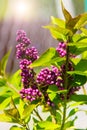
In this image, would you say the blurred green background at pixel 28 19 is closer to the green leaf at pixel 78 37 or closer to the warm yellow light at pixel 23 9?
the warm yellow light at pixel 23 9

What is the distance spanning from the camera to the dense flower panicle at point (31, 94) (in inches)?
33.3

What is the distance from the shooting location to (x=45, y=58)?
0.80 meters

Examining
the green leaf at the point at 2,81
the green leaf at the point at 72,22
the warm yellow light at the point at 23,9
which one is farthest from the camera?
the warm yellow light at the point at 23,9

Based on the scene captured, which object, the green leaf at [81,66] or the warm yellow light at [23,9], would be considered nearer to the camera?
the green leaf at [81,66]

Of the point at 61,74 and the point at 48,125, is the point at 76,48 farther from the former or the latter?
the point at 48,125

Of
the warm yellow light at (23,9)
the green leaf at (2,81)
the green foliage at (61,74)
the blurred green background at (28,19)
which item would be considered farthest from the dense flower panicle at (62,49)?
the warm yellow light at (23,9)

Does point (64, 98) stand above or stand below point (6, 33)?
below

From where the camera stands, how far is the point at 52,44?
3.18 m

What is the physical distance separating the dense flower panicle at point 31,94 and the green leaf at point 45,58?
0.09 meters

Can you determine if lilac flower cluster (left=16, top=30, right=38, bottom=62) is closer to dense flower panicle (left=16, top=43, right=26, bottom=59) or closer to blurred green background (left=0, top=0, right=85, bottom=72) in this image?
dense flower panicle (left=16, top=43, right=26, bottom=59)

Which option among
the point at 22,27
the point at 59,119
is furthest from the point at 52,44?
the point at 59,119

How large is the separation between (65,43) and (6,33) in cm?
248

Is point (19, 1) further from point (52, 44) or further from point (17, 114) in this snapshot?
point (17, 114)

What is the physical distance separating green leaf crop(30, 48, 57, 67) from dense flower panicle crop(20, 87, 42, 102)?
88 mm
